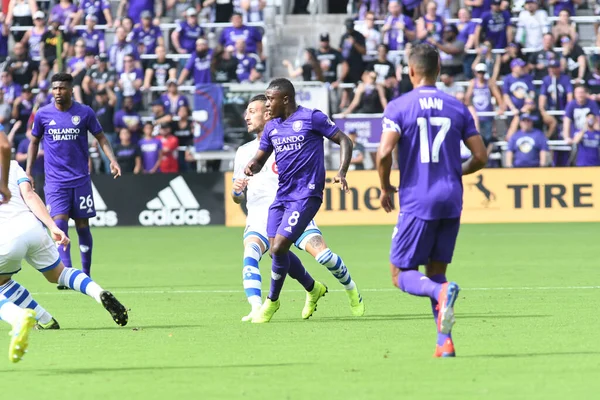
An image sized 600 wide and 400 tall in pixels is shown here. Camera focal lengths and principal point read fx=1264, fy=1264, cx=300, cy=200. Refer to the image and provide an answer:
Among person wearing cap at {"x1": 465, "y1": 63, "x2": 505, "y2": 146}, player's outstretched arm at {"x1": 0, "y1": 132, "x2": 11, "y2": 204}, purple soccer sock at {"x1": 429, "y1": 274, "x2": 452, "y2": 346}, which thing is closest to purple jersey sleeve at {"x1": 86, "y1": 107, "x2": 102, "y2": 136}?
player's outstretched arm at {"x1": 0, "y1": 132, "x2": 11, "y2": 204}

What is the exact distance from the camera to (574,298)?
12.3 m

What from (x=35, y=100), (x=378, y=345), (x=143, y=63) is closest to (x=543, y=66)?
(x=143, y=63)

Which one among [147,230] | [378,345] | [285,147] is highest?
[285,147]

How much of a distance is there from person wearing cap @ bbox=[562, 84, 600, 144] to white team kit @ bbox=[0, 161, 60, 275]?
1778 cm

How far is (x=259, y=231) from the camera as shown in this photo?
1142cm

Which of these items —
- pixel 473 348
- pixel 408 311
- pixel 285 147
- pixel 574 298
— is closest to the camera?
pixel 473 348

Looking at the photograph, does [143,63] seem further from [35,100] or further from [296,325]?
[296,325]

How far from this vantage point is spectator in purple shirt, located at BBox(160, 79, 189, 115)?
26391 millimetres

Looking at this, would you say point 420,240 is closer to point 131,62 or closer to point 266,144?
point 266,144

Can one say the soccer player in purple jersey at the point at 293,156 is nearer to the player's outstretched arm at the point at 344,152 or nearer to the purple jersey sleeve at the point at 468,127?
the player's outstretched arm at the point at 344,152

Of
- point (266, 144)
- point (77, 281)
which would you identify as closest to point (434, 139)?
point (266, 144)

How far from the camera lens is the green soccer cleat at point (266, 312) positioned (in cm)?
1068

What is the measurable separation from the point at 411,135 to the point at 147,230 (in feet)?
55.3

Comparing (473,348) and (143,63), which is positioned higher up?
(473,348)
